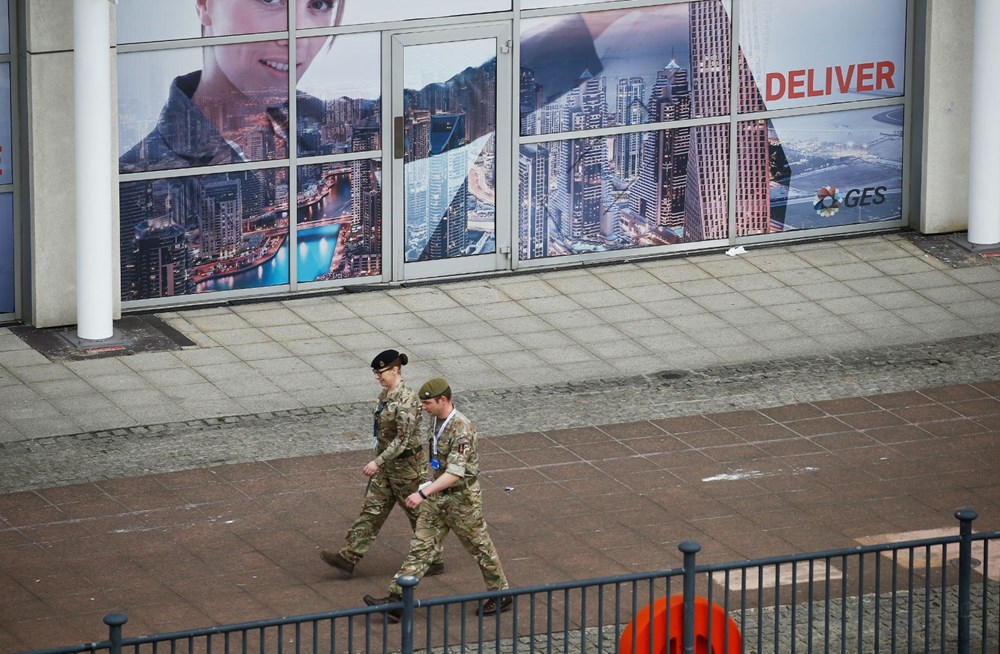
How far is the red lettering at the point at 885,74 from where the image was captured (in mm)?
20297

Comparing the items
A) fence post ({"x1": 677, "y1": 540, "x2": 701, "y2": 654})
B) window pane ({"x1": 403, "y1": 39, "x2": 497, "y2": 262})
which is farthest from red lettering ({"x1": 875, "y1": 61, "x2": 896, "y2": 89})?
fence post ({"x1": 677, "y1": 540, "x2": 701, "y2": 654})

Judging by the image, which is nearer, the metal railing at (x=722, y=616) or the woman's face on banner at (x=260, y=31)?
the metal railing at (x=722, y=616)

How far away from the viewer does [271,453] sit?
48.0ft

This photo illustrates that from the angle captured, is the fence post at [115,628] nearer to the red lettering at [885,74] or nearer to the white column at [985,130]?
the white column at [985,130]

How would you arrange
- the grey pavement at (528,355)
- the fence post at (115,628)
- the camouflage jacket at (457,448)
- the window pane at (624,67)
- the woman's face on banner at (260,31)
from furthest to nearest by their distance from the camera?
the window pane at (624,67)
the woman's face on banner at (260,31)
the grey pavement at (528,355)
the camouflage jacket at (457,448)
the fence post at (115,628)

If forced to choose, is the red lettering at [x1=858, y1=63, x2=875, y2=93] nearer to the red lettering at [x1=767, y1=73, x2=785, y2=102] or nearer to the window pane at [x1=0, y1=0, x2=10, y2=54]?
the red lettering at [x1=767, y1=73, x2=785, y2=102]

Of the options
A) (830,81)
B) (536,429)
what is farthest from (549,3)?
(536,429)

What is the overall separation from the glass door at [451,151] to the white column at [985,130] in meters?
4.78

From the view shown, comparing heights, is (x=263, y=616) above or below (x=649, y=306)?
below

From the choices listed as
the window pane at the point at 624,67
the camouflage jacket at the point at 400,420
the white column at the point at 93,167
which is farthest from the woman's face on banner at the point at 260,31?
the camouflage jacket at the point at 400,420

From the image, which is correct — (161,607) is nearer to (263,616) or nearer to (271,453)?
(263,616)

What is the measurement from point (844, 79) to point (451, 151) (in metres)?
4.32

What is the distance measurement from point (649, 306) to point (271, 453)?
4.92 m

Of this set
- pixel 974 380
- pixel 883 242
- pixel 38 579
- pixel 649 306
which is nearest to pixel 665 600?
pixel 38 579
